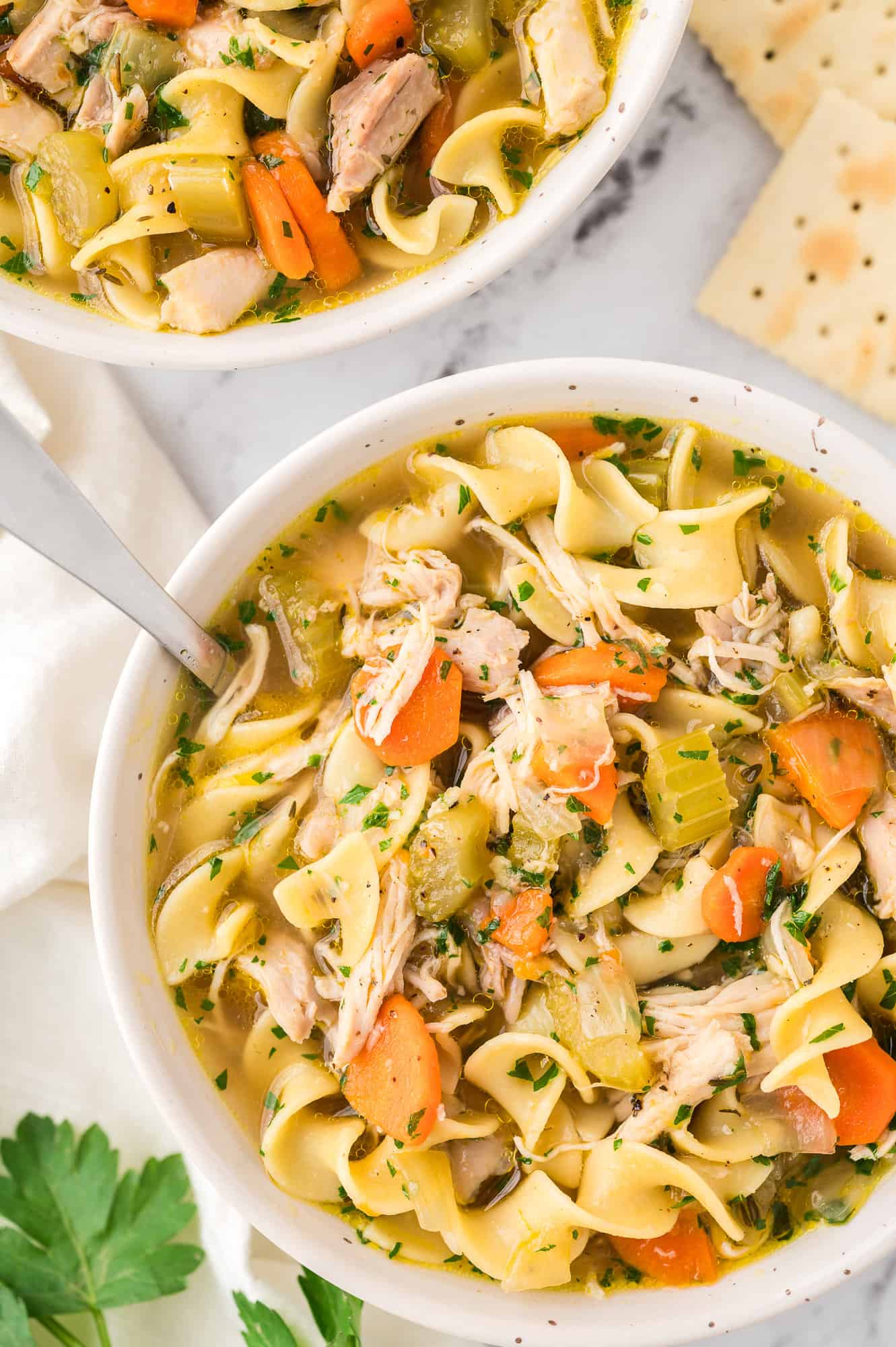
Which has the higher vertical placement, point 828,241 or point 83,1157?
point 828,241

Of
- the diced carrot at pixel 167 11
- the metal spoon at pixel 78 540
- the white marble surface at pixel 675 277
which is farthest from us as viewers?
the white marble surface at pixel 675 277

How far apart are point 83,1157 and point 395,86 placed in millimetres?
2971

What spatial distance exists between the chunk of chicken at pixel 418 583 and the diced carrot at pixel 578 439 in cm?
38

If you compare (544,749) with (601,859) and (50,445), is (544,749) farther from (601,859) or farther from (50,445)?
(50,445)

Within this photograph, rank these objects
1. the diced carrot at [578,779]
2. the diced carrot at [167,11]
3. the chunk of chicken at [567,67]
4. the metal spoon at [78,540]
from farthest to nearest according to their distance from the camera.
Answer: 1. the diced carrot at [167,11]
2. the chunk of chicken at [567,67]
3. the diced carrot at [578,779]
4. the metal spoon at [78,540]

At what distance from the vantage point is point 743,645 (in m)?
2.83

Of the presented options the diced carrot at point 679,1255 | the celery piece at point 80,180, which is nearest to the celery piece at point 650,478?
the celery piece at point 80,180

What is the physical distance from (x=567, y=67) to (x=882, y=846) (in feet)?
6.53

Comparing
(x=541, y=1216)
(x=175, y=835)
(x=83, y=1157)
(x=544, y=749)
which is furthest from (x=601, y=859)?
(x=83, y=1157)

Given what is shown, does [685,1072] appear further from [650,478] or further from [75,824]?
[75,824]

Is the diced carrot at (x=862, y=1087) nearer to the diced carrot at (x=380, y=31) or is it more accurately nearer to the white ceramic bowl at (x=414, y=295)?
the white ceramic bowl at (x=414, y=295)

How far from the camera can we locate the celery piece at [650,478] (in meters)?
2.91

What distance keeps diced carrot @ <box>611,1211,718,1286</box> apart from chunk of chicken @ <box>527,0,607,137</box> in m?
2.67

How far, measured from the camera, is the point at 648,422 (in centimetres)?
290
